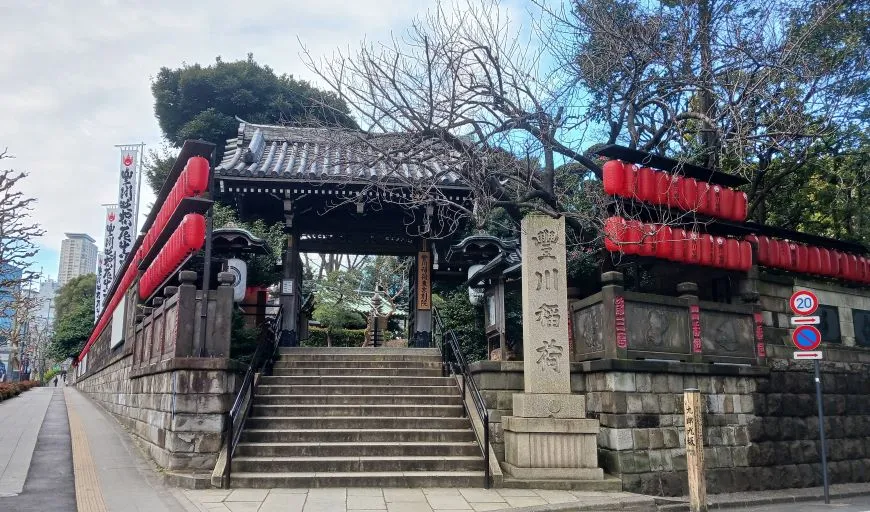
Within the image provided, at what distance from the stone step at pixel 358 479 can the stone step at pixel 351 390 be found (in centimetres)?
288

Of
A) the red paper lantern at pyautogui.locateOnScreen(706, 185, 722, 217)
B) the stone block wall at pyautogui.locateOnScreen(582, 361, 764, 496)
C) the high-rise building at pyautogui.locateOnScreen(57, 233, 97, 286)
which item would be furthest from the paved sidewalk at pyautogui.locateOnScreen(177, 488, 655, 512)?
the high-rise building at pyautogui.locateOnScreen(57, 233, 97, 286)

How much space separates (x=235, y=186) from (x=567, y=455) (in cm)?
939

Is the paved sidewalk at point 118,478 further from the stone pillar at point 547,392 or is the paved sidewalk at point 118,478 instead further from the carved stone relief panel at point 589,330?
the carved stone relief panel at point 589,330

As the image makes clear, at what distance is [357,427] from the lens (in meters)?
10.4

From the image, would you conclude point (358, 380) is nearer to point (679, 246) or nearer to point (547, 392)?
point (547, 392)

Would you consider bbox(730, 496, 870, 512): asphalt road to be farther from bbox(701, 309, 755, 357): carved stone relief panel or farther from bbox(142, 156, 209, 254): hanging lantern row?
bbox(142, 156, 209, 254): hanging lantern row

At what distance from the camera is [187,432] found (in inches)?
354

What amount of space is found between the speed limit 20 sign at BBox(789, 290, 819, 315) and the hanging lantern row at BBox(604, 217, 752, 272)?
57.3 inches

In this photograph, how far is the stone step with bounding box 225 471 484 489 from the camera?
848 cm

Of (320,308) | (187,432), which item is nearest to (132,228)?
(320,308)

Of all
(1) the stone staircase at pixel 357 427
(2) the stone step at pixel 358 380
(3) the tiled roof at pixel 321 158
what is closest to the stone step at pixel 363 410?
(1) the stone staircase at pixel 357 427

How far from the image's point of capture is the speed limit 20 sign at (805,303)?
10.1 m

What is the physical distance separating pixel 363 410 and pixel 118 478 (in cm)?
392

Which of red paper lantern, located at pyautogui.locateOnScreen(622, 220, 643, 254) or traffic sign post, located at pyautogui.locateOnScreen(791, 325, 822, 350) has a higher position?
red paper lantern, located at pyautogui.locateOnScreen(622, 220, 643, 254)
